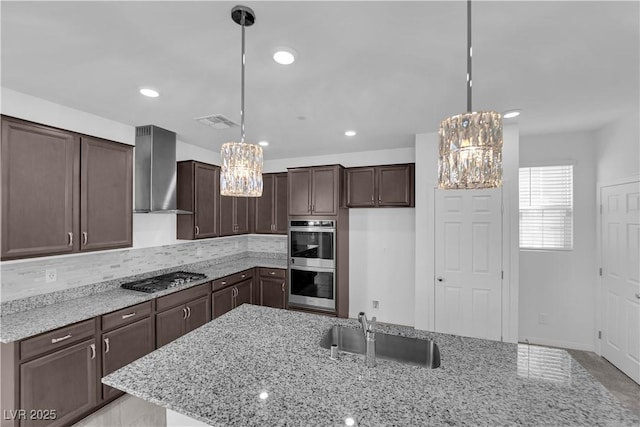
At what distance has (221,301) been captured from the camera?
3.72 metres

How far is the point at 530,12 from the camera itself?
138 cm

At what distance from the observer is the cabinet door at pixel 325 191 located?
159 inches

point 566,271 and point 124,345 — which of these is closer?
point 124,345

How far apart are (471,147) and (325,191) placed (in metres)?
3.08

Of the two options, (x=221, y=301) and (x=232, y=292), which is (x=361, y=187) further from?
(x=221, y=301)

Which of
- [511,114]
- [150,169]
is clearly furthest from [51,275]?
[511,114]

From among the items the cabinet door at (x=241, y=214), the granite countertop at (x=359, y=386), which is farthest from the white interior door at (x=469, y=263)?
the cabinet door at (x=241, y=214)

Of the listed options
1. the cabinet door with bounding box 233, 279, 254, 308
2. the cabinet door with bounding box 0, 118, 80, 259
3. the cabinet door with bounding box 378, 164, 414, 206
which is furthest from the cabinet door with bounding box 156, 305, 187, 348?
the cabinet door with bounding box 378, 164, 414, 206

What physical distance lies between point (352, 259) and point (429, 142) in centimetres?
207

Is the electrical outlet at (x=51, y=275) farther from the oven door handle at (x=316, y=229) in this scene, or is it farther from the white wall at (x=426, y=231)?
the white wall at (x=426, y=231)

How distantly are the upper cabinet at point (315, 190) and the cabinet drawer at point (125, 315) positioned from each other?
7.15ft

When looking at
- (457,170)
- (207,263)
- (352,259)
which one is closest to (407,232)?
(352,259)

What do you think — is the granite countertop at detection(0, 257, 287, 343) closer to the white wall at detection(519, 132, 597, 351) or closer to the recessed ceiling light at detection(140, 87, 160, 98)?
the recessed ceiling light at detection(140, 87, 160, 98)

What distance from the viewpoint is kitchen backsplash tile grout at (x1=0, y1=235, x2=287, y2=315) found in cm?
229
